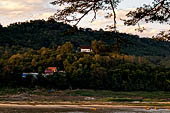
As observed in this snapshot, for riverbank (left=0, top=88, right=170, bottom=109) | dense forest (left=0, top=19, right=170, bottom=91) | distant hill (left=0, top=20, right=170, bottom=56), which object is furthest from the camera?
distant hill (left=0, top=20, right=170, bottom=56)

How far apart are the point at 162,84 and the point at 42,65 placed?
31.4 metres

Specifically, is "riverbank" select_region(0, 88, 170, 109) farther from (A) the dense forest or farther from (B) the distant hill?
(B) the distant hill

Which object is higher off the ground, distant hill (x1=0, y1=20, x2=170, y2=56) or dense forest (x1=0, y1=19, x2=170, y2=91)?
distant hill (x1=0, y1=20, x2=170, y2=56)

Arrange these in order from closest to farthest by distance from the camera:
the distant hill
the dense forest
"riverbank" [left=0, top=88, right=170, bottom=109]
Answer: "riverbank" [left=0, top=88, right=170, bottom=109] → the dense forest → the distant hill

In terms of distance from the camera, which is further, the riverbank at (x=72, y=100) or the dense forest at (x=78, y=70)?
the dense forest at (x=78, y=70)

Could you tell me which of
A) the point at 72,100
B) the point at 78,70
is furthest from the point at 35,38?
the point at 72,100

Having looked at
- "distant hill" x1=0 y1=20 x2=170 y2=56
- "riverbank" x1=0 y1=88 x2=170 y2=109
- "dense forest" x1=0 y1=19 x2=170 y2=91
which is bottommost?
"riverbank" x1=0 y1=88 x2=170 y2=109

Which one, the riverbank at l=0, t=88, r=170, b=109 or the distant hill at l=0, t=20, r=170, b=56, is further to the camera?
the distant hill at l=0, t=20, r=170, b=56

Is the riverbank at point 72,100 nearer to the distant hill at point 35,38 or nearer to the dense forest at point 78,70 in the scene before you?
the dense forest at point 78,70

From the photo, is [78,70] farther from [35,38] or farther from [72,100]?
[35,38]

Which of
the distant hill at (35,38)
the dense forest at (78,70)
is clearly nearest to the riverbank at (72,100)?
the dense forest at (78,70)

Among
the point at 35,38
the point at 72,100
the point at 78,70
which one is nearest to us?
the point at 72,100

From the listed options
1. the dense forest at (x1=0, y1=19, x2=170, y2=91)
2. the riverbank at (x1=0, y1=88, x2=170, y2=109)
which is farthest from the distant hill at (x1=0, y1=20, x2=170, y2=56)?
the riverbank at (x1=0, y1=88, x2=170, y2=109)

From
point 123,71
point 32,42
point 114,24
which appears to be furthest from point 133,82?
point 114,24
